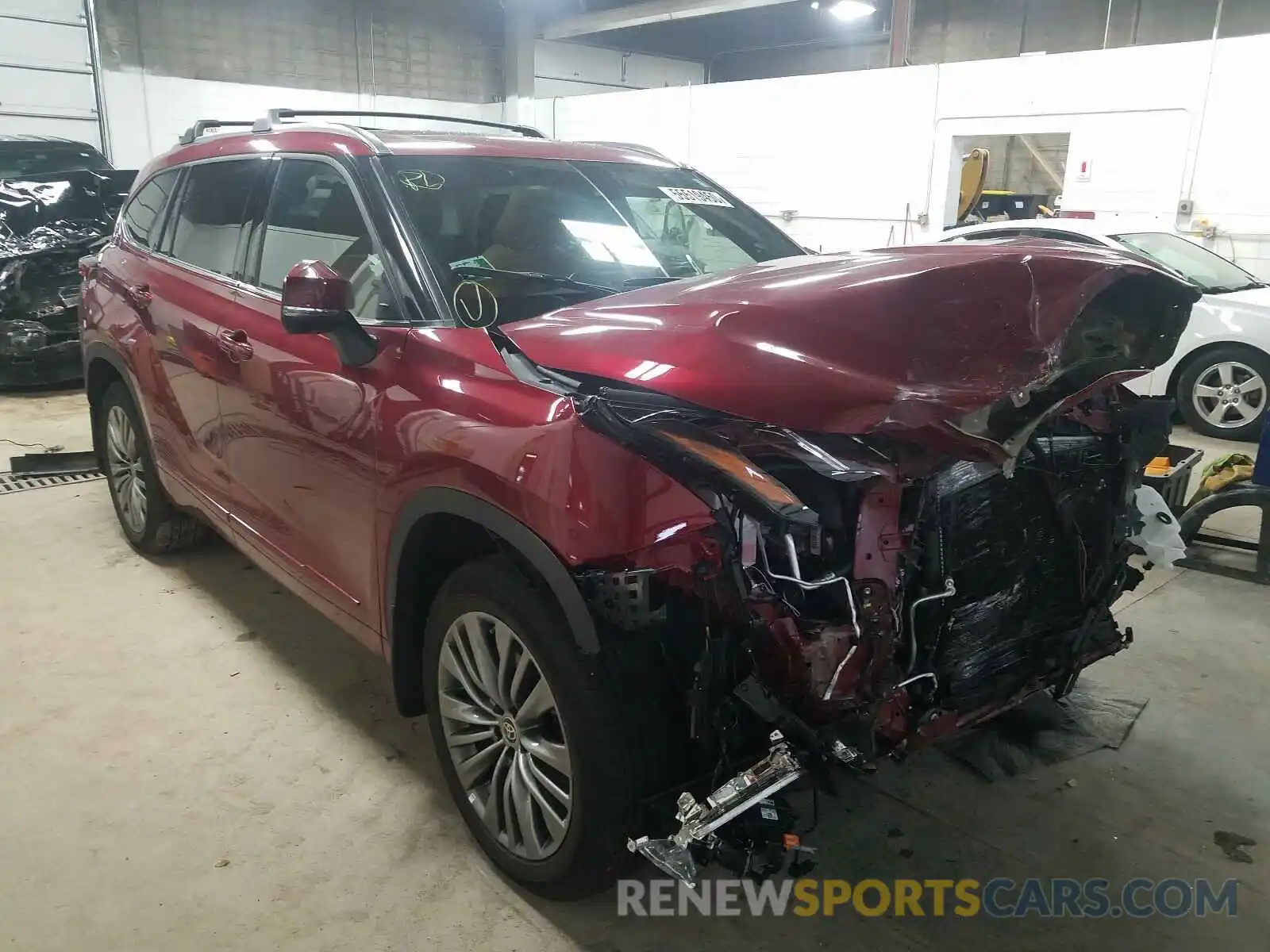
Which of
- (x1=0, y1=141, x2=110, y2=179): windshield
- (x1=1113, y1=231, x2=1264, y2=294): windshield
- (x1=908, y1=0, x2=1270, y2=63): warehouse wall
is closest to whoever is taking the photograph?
(x1=1113, y1=231, x2=1264, y2=294): windshield

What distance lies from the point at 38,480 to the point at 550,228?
425cm

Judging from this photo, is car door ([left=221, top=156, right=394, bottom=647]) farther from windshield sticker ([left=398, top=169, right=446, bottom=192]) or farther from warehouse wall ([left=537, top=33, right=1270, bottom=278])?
warehouse wall ([left=537, top=33, right=1270, bottom=278])

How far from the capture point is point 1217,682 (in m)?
3.15

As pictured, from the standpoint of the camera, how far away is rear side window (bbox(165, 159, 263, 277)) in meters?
2.99

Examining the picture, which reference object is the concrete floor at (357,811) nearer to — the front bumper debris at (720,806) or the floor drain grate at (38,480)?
the front bumper debris at (720,806)

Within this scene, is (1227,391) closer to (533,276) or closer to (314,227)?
(533,276)

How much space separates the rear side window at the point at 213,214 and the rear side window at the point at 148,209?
20 centimetres

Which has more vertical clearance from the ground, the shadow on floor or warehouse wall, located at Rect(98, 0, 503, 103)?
warehouse wall, located at Rect(98, 0, 503, 103)

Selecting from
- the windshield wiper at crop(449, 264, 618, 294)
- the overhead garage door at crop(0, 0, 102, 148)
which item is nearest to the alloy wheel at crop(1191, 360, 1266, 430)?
the windshield wiper at crop(449, 264, 618, 294)

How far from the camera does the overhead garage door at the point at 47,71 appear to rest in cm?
1052

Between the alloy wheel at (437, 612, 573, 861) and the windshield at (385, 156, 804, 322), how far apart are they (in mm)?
760

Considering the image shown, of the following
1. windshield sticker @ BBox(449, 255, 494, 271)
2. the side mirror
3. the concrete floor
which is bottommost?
the concrete floor

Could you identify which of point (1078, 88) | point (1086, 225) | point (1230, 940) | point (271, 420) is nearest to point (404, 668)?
point (271, 420)

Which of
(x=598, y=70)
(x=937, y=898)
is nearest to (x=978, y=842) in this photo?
(x=937, y=898)
